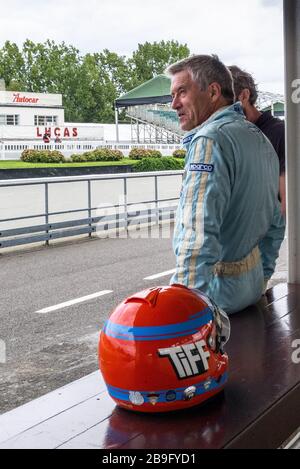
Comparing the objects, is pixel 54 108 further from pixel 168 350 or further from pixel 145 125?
pixel 168 350

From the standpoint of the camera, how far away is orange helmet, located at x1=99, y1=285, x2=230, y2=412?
178 cm

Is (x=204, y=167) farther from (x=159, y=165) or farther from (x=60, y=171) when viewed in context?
(x=60, y=171)

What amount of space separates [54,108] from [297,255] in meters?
66.4

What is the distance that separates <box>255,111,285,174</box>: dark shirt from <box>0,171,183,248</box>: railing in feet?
24.9

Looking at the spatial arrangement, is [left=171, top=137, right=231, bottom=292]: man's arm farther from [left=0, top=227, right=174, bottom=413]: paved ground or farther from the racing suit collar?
[left=0, top=227, right=174, bottom=413]: paved ground

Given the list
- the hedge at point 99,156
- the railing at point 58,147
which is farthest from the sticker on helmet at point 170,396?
the railing at point 58,147

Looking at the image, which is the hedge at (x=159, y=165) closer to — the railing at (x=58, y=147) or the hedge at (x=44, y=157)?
the hedge at (x=44, y=157)

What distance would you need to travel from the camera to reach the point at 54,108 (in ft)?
225

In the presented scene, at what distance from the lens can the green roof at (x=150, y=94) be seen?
111 feet

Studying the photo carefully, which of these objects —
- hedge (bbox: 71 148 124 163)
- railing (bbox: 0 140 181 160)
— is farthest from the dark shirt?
railing (bbox: 0 140 181 160)

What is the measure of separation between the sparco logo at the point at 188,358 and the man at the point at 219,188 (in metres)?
0.54
